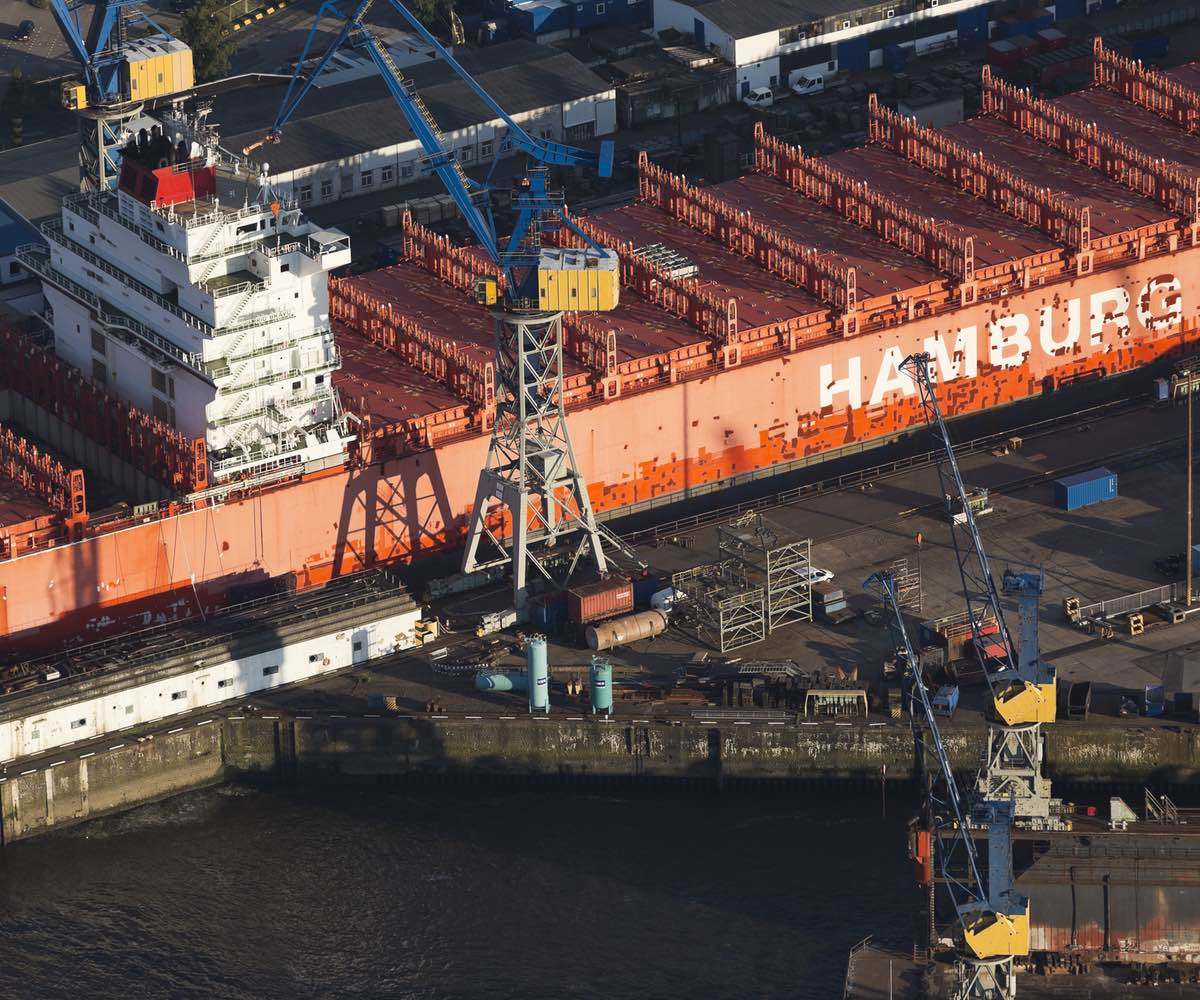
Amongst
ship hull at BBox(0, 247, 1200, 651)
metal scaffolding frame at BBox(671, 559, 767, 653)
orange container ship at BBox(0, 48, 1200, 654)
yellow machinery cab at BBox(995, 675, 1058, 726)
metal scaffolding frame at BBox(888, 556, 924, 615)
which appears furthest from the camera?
orange container ship at BBox(0, 48, 1200, 654)

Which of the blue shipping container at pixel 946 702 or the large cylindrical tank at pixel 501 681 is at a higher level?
the large cylindrical tank at pixel 501 681

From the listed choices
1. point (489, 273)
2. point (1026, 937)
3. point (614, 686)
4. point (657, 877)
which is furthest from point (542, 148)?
point (1026, 937)

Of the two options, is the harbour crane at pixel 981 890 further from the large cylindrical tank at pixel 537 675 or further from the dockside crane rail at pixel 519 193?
the dockside crane rail at pixel 519 193

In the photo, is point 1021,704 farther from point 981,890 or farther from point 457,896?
point 457,896

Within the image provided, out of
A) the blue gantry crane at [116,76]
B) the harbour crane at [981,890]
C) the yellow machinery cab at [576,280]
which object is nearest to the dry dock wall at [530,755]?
the harbour crane at [981,890]

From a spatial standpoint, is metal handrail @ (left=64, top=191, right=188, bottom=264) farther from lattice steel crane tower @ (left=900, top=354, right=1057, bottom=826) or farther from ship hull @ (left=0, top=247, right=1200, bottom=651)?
lattice steel crane tower @ (left=900, top=354, right=1057, bottom=826)

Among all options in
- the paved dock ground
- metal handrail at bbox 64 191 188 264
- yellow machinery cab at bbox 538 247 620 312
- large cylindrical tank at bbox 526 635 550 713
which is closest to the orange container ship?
metal handrail at bbox 64 191 188 264

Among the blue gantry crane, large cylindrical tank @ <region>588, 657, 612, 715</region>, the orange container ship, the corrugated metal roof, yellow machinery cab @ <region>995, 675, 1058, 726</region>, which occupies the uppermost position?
the blue gantry crane
